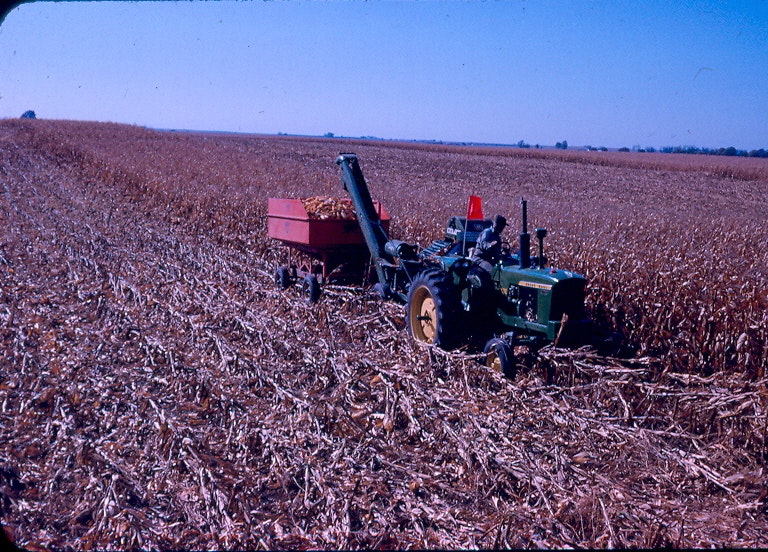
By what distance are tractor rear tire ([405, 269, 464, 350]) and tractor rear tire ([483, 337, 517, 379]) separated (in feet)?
1.64

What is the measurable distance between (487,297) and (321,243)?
10.7 feet

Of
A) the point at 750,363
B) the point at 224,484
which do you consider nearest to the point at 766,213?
the point at 750,363

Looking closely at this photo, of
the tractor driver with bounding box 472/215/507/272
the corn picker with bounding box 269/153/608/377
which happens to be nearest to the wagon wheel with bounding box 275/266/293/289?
the corn picker with bounding box 269/153/608/377

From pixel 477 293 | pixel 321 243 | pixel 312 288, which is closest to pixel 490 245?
pixel 477 293

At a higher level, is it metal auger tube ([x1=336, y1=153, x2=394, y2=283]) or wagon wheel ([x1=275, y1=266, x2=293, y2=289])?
metal auger tube ([x1=336, y1=153, x2=394, y2=283])

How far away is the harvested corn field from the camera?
13.2 feet

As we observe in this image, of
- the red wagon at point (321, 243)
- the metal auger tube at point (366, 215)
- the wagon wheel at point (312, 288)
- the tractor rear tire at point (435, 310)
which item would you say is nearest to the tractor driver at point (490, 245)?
the tractor rear tire at point (435, 310)

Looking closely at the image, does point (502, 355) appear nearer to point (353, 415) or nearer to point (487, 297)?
point (487, 297)

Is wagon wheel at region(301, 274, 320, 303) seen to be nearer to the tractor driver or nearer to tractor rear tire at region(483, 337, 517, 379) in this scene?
the tractor driver

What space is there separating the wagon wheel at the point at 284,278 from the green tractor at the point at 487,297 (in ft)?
6.11

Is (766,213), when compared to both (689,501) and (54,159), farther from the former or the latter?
(54,159)

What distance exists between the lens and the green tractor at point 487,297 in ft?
21.1

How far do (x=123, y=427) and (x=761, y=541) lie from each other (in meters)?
4.72

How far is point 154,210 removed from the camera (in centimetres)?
1672
